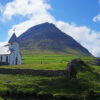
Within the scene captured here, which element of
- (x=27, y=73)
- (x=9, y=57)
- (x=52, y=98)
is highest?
(x=9, y=57)

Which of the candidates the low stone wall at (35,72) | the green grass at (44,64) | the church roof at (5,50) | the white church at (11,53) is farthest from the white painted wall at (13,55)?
the low stone wall at (35,72)

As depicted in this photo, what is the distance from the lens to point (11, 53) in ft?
232

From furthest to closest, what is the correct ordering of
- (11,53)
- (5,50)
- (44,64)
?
(5,50) → (11,53) → (44,64)

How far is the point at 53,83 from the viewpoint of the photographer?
36906mm

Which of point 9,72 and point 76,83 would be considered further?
point 9,72

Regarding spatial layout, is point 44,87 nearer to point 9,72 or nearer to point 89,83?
point 89,83

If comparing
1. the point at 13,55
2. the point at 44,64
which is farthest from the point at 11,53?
the point at 44,64

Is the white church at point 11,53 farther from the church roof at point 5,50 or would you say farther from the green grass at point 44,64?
the green grass at point 44,64

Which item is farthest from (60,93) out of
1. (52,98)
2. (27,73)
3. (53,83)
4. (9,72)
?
(9,72)

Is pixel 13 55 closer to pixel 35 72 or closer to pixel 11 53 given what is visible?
pixel 11 53

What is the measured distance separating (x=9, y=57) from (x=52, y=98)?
41838mm

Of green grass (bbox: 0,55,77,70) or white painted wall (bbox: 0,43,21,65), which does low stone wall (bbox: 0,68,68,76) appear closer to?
green grass (bbox: 0,55,77,70)

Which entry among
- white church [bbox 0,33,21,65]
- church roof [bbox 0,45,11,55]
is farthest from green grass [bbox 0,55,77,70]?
church roof [bbox 0,45,11,55]

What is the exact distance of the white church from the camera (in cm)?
7000
